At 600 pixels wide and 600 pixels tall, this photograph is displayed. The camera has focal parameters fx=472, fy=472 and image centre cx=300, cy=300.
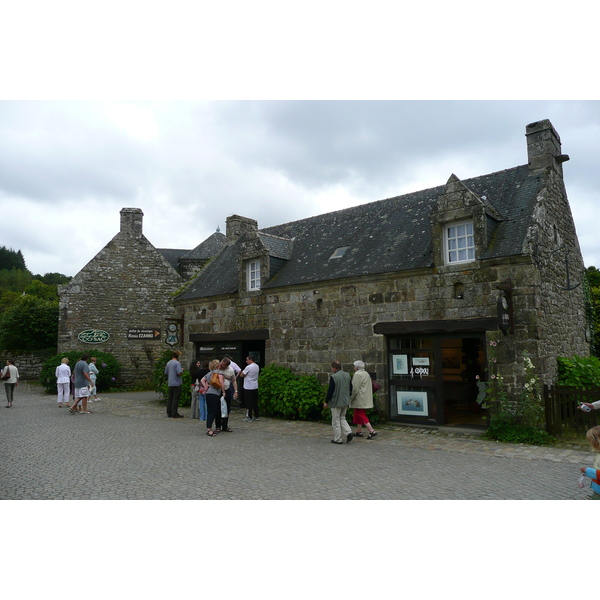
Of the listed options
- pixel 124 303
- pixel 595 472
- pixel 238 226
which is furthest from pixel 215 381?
pixel 124 303

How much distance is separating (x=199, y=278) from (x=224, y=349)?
365cm

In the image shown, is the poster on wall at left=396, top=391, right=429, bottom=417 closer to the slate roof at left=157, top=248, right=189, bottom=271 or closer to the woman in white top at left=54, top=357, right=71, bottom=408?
the woman in white top at left=54, top=357, right=71, bottom=408

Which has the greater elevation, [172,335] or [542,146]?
[542,146]

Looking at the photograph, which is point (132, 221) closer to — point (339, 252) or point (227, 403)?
point (339, 252)

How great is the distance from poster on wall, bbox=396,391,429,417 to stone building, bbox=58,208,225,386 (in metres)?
14.2

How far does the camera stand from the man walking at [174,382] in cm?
1268

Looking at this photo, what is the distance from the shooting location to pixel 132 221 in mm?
24250

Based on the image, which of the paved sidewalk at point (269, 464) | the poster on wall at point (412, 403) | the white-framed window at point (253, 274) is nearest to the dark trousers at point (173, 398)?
the paved sidewalk at point (269, 464)

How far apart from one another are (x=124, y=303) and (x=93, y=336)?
7.02 feet

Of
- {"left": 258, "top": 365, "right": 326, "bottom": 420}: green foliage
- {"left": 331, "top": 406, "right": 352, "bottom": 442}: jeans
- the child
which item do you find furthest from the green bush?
the child

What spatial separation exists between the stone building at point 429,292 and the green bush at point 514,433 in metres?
0.78

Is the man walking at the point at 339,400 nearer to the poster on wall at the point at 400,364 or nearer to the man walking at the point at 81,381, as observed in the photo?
the poster on wall at the point at 400,364

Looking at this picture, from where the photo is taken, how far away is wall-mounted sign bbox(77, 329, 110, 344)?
74.2ft

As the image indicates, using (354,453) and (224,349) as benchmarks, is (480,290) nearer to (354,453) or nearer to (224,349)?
(354,453)
